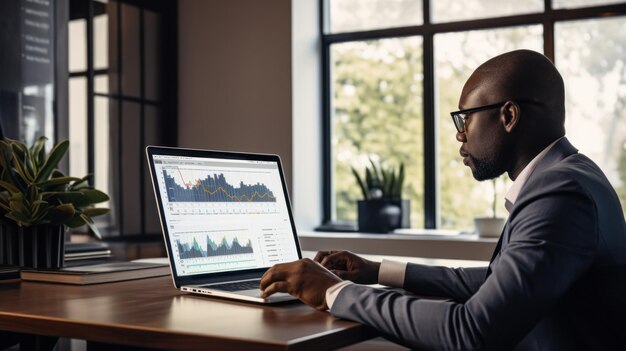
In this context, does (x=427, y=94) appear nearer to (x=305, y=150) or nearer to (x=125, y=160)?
(x=305, y=150)

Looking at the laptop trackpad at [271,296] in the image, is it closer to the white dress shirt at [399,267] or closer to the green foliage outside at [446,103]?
the white dress shirt at [399,267]

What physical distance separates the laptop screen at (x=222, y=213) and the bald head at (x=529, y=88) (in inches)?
23.8

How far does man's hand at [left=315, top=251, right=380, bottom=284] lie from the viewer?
5.75 ft

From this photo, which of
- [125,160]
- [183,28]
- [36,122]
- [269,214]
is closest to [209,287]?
[269,214]

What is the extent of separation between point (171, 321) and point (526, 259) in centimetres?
59

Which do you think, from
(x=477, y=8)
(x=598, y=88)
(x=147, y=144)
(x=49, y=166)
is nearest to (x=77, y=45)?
(x=147, y=144)

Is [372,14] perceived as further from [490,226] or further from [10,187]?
[10,187]

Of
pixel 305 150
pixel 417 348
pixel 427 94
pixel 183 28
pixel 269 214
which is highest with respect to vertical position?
pixel 183 28

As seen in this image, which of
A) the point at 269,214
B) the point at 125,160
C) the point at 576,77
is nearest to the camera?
the point at 269,214

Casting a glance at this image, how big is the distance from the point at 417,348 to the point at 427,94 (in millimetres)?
3312

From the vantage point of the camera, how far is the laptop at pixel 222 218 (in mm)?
1608

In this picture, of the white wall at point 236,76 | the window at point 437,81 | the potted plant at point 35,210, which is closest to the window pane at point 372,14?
the window at point 437,81

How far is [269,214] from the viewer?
6.08ft

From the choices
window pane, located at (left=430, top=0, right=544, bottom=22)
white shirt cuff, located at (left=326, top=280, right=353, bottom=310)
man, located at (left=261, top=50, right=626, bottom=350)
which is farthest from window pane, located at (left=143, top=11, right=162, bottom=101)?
white shirt cuff, located at (left=326, top=280, right=353, bottom=310)
